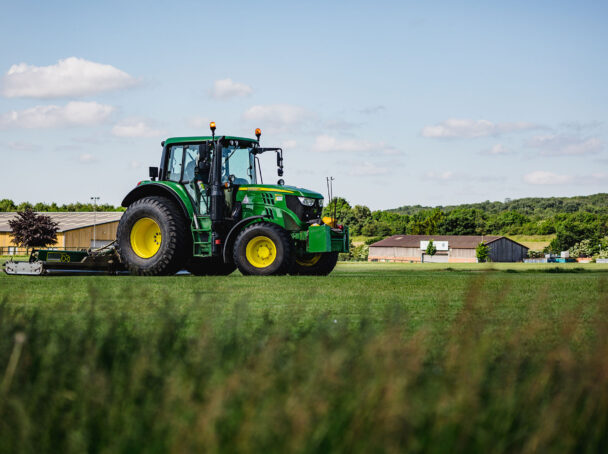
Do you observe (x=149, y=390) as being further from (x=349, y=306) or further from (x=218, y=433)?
(x=349, y=306)

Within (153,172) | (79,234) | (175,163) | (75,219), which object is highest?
(75,219)

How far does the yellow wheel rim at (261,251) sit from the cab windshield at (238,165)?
1411mm

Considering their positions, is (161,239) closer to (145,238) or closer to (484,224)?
(145,238)

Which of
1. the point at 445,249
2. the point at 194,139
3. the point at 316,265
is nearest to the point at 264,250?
the point at 316,265

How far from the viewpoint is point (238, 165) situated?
1454cm

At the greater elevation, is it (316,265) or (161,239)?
(161,239)

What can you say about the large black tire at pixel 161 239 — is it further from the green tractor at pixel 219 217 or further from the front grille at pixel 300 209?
the front grille at pixel 300 209

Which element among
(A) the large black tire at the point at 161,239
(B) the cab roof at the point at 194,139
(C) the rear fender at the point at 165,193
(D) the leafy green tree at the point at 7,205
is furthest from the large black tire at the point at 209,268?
(D) the leafy green tree at the point at 7,205

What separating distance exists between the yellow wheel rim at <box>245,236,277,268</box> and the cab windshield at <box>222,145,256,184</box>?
141 centimetres

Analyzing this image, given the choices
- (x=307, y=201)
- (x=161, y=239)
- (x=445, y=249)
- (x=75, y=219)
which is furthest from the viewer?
(x=445, y=249)

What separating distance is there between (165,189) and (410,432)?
12.2m

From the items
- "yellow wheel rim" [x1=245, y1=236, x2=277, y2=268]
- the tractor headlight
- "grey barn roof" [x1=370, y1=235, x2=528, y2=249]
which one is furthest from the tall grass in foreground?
"grey barn roof" [x1=370, y1=235, x2=528, y2=249]

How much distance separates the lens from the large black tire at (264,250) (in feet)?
43.9

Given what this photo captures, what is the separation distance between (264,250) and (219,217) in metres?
1.04
